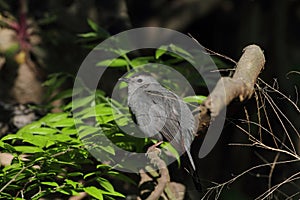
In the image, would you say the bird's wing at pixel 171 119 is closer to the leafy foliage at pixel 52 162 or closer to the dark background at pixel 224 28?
the leafy foliage at pixel 52 162

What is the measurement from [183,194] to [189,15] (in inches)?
106

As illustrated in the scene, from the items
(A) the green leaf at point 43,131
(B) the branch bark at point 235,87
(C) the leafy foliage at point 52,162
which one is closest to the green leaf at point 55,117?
(C) the leafy foliage at point 52,162

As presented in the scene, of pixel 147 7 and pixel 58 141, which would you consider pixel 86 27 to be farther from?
pixel 58 141

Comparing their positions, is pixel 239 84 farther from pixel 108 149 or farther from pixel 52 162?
pixel 52 162

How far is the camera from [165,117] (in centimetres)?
314

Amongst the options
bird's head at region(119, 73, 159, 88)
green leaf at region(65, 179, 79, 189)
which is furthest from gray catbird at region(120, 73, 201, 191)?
green leaf at region(65, 179, 79, 189)

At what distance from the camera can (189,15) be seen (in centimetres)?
581

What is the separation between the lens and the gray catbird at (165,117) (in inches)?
120

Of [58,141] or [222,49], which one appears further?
[222,49]

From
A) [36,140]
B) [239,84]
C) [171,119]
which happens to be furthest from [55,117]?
[239,84]

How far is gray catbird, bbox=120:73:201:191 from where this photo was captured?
306cm

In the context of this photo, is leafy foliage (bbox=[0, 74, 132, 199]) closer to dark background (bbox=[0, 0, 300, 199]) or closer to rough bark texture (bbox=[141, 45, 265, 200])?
rough bark texture (bbox=[141, 45, 265, 200])

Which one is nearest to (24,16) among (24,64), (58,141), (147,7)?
(24,64)

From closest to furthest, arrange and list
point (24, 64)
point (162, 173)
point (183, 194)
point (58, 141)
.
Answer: point (58, 141) → point (162, 173) → point (183, 194) → point (24, 64)
